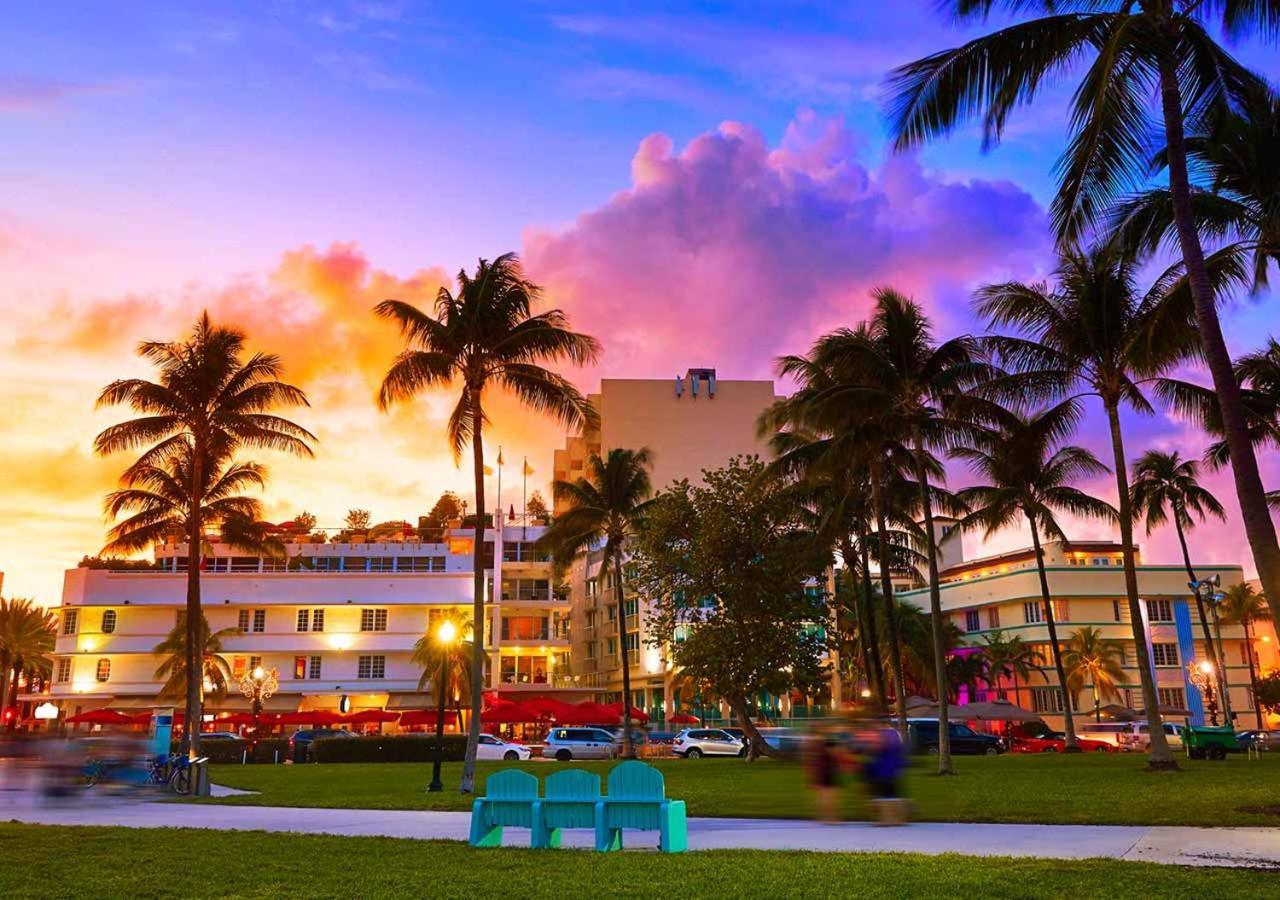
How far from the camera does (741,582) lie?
127ft

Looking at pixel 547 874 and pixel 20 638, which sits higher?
pixel 20 638

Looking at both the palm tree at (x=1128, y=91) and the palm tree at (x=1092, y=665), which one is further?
the palm tree at (x=1092, y=665)

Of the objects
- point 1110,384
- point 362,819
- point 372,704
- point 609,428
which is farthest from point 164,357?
point 609,428

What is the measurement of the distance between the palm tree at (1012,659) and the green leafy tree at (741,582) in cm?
3740

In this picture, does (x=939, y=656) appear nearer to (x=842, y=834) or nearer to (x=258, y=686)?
(x=842, y=834)

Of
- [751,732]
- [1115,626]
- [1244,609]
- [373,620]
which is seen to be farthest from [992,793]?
[1244,609]

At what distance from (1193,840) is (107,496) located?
33.7 metres

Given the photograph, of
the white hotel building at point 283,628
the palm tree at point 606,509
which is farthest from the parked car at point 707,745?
the white hotel building at point 283,628

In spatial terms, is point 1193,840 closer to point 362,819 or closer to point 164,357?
point 362,819

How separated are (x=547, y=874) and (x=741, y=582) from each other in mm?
29106

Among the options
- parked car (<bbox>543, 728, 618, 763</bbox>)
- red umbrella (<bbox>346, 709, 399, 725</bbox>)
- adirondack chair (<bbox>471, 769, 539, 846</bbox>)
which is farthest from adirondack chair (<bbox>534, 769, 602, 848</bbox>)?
red umbrella (<bbox>346, 709, 399, 725</bbox>)

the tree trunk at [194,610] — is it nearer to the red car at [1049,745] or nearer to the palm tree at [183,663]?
the palm tree at [183,663]

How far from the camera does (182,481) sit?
3684 cm

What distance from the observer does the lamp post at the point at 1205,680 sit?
60.7m
